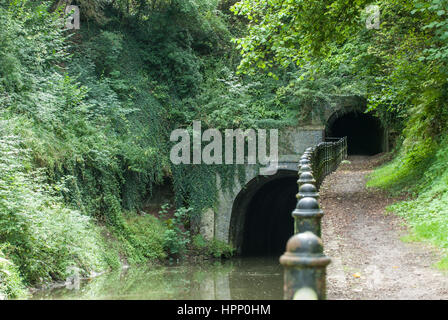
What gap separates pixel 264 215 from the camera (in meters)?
24.9

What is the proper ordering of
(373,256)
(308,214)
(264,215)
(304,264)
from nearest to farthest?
(304,264)
(308,214)
(373,256)
(264,215)

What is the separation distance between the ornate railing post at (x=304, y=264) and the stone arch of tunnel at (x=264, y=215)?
1741 cm

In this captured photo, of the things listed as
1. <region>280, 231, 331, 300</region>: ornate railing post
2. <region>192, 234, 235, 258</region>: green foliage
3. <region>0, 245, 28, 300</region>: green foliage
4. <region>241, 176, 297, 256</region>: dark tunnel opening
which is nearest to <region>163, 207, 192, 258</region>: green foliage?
<region>192, 234, 235, 258</region>: green foliage

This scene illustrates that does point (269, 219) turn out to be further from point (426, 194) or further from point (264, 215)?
point (426, 194)

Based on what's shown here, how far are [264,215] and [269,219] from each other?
0.90 metres

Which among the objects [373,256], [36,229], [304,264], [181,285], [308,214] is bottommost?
[181,285]

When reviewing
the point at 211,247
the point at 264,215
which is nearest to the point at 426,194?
the point at 211,247

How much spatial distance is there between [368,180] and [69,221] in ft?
30.4
